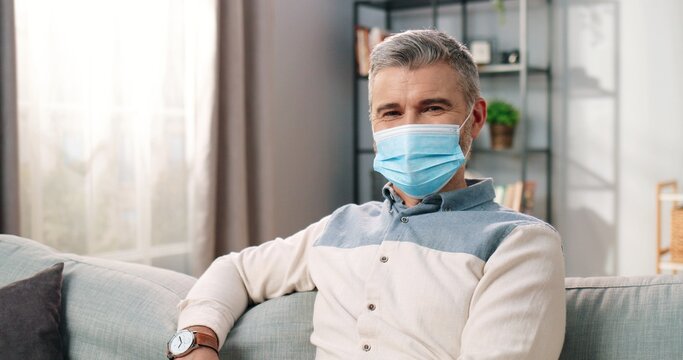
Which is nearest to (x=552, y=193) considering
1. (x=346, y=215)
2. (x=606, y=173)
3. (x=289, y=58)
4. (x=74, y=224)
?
(x=606, y=173)

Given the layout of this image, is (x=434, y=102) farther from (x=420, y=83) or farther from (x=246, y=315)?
(x=246, y=315)

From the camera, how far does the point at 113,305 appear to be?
5.57ft

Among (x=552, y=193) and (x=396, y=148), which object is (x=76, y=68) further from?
(x=552, y=193)

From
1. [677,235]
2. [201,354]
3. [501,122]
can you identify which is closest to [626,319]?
[201,354]

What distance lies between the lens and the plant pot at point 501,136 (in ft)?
13.2

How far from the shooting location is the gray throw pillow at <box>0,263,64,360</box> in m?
1.59

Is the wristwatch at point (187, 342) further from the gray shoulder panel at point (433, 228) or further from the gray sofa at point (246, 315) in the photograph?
the gray shoulder panel at point (433, 228)

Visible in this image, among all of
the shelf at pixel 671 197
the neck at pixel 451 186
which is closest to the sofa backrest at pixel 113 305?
the neck at pixel 451 186

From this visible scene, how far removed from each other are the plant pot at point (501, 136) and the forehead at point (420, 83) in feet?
8.59

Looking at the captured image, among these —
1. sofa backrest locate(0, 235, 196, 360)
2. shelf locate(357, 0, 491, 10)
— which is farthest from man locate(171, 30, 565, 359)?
shelf locate(357, 0, 491, 10)

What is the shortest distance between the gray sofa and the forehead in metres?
0.40

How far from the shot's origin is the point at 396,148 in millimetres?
1499

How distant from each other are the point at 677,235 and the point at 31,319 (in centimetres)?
276

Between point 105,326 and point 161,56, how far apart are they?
5.61ft
